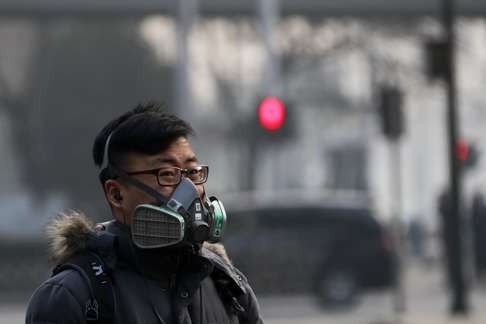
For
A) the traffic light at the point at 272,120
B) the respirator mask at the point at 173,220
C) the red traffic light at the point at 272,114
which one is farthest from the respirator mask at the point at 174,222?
the red traffic light at the point at 272,114

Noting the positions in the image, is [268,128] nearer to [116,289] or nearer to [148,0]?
[148,0]

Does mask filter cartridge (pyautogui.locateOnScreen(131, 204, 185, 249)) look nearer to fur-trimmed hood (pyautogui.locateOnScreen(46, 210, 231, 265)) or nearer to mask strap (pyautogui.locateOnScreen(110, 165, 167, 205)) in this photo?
mask strap (pyautogui.locateOnScreen(110, 165, 167, 205))

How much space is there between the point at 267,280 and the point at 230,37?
1622 cm

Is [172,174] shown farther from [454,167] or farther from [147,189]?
[454,167]

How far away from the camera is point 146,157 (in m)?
3.43

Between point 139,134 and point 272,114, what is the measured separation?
1752 centimetres

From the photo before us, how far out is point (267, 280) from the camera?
24.0m

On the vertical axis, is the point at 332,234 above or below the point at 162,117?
below

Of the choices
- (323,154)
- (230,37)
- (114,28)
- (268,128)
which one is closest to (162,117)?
(268,128)

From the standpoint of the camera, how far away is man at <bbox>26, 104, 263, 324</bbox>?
333cm

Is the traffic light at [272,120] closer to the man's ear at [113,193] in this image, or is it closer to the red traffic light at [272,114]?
the red traffic light at [272,114]

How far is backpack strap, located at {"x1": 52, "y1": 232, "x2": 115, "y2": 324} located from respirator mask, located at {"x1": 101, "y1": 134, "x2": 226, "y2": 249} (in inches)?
3.9

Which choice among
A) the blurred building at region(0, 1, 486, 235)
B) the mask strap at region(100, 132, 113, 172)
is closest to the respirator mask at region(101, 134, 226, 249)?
the mask strap at region(100, 132, 113, 172)

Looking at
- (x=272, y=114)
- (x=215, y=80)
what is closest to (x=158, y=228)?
(x=272, y=114)
